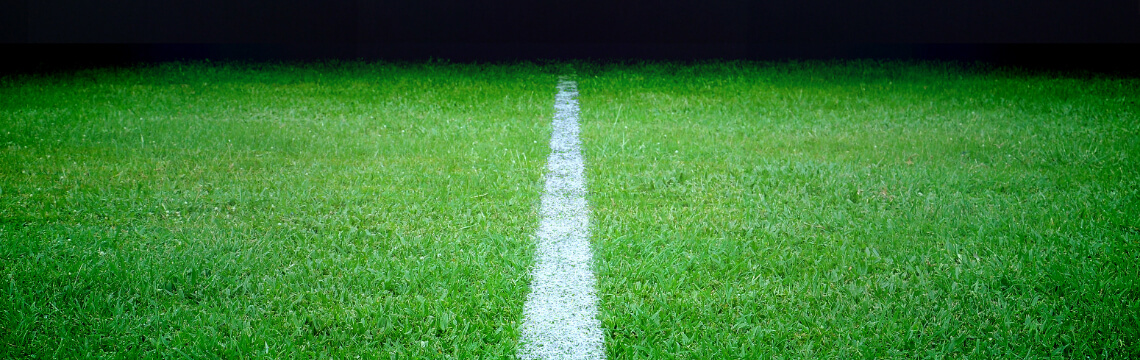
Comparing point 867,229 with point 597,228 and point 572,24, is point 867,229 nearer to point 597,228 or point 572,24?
point 597,228

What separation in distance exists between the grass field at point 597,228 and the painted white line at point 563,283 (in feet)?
0.22

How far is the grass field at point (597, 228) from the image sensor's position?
8.87 feet

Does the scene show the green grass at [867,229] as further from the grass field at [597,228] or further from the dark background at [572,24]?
the dark background at [572,24]

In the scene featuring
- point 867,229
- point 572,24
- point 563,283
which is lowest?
point 563,283

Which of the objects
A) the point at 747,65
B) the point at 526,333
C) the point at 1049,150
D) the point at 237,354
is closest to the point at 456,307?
the point at 526,333

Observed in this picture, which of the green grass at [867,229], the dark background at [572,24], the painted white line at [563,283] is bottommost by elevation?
the painted white line at [563,283]

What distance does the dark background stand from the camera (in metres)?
12.4

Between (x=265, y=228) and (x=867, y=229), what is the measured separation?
8.47ft

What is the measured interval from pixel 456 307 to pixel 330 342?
43 cm

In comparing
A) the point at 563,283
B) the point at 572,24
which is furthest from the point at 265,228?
the point at 572,24

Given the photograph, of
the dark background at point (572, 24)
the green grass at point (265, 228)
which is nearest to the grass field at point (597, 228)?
the green grass at point (265, 228)

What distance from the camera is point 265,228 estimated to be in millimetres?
3680

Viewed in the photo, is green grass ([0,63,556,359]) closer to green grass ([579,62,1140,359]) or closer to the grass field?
the grass field

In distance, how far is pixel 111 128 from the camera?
593 cm
